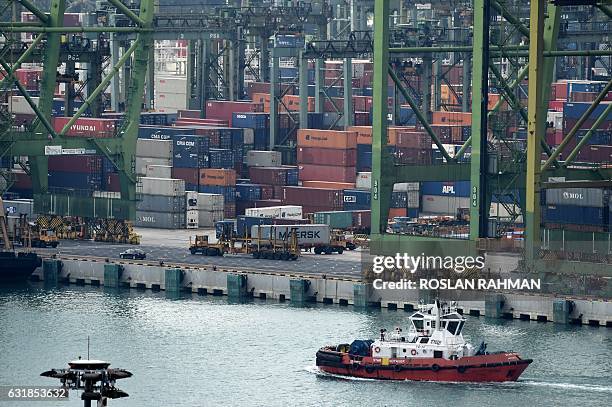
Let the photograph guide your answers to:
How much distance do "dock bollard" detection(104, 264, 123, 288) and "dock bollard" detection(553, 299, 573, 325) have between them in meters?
23.4

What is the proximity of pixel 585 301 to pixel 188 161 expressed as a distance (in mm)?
41657

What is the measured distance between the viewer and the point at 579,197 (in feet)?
357

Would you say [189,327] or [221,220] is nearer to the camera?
[189,327]

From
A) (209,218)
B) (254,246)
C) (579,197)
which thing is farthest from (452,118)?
(579,197)

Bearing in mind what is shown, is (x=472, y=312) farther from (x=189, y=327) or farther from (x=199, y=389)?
(x=199, y=389)

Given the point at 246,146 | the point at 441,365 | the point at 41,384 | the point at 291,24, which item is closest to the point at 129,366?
the point at 41,384

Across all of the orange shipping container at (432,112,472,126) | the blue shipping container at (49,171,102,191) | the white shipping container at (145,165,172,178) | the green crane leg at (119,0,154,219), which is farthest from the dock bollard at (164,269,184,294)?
the orange shipping container at (432,112,472,126)

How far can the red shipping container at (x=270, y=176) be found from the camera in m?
135

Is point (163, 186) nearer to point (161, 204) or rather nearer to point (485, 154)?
point (161, 204)

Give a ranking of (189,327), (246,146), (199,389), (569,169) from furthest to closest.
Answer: (246,146) < (569,169) < (189,327) < (199,389)

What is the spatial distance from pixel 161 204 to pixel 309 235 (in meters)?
13.2

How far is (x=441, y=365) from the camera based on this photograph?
277 ft

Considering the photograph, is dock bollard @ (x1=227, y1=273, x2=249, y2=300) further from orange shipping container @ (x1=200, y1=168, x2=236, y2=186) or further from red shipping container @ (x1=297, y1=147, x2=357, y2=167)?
red shipping container @ (x1=297, y1=147, x2=357, y2=167)

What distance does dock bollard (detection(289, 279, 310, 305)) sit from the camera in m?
105
